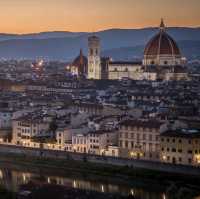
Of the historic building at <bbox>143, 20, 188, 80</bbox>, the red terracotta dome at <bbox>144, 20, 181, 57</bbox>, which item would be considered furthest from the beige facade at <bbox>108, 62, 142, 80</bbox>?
the red terracotta dome at <bbox>144, 20, 181, 57</bbox>

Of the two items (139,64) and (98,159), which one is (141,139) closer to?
(98,159)

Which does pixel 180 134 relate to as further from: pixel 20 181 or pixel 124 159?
pixel 20 181

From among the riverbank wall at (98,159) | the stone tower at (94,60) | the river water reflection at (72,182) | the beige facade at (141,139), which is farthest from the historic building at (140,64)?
the river water reflection at (72,182)

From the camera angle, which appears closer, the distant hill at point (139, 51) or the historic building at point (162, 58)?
the historic building at point (162, 58)

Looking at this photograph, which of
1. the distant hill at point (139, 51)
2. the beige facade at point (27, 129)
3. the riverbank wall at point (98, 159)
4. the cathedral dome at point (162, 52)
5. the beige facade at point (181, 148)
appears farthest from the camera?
the distant hill at point (139, 51)

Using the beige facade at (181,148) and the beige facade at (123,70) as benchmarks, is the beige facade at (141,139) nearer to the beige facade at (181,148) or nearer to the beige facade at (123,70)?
the beige facade at (181,148)

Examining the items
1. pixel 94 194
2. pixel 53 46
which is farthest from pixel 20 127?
pixel 53 46
